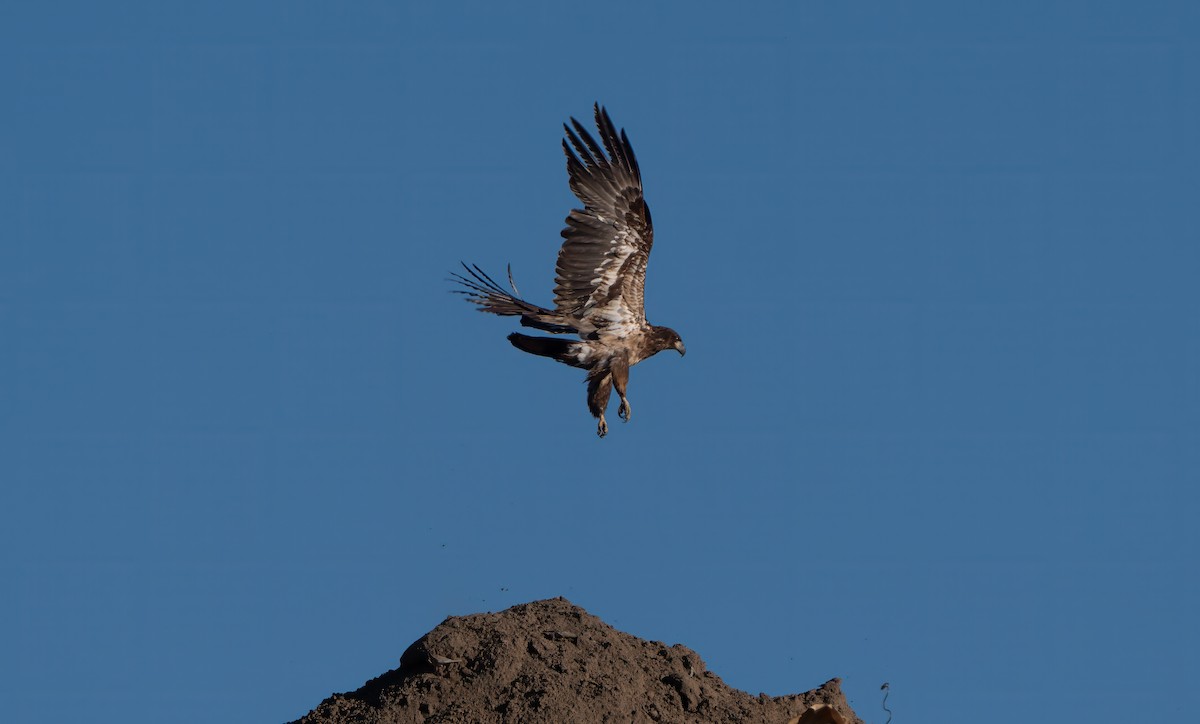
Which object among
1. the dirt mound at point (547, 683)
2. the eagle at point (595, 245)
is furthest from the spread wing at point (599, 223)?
the dirt mound at point (547, 683)

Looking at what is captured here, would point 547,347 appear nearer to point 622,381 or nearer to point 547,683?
point 622,381

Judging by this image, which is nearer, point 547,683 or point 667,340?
point 547,683

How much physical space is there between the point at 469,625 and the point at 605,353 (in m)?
4.58

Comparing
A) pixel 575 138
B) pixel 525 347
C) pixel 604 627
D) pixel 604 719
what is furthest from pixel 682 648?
pixel 575 138

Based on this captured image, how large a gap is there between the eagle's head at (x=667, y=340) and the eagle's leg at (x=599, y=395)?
32.8 inches

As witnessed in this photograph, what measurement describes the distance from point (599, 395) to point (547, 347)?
1.15 metres

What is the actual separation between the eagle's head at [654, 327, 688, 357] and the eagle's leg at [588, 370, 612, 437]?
0.83 metres

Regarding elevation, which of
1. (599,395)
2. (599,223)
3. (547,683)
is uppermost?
(599,223)

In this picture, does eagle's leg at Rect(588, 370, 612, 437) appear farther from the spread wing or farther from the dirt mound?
the dirt mound

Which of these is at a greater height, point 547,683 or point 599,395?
point 599,395

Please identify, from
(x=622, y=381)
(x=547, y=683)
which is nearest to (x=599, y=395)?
(x=622, y=381)

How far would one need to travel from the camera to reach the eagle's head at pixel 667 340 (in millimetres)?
17094

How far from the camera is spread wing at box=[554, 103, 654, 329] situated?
15.9 m

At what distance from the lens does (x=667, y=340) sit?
Result: 56.7ft
